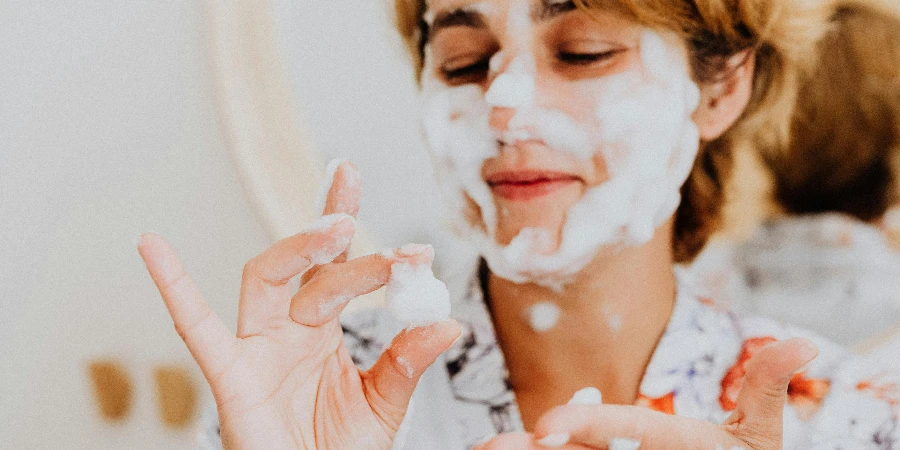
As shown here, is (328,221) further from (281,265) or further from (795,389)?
(795,389)

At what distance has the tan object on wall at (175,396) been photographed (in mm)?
676

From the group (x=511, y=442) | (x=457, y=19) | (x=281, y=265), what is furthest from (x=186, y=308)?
(x=457, y=19)

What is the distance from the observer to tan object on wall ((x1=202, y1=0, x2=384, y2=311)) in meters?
0.63

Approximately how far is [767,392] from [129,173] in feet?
1.89

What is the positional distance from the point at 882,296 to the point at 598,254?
10.2 inches

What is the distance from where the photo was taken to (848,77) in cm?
59

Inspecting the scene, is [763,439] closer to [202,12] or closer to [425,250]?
[425,250]

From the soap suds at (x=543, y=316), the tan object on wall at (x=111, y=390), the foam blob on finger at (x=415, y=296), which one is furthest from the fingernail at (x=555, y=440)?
the tan object on wall at (x=111, y=390)

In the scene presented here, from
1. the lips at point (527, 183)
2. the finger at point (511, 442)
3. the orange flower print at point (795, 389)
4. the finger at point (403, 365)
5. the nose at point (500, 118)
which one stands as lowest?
the orange flower print at point (795, 389)

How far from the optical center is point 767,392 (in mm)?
426

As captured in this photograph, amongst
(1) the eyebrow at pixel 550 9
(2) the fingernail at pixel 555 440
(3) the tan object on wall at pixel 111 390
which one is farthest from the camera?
(3) the tan object on wall at pixel 111 390

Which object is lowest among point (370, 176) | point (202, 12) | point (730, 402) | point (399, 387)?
point (730, 402)

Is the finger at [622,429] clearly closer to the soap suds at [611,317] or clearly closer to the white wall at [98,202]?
the soap suds at [611,317]

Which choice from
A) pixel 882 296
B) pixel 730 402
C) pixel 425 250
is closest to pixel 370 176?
pixel 425 250
